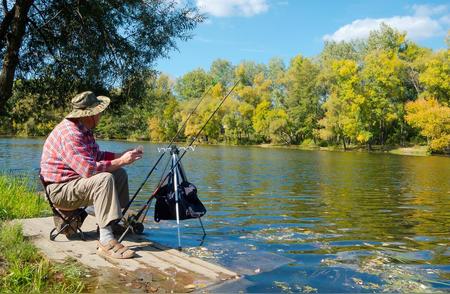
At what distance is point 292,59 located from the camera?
236 feet

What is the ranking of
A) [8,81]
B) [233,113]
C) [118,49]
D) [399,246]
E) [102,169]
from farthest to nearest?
[233,113], [118,49], [8,81], [399,246], [102,169]

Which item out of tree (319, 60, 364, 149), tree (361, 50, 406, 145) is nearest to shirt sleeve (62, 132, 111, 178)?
tree (319, 60, 364, 149)

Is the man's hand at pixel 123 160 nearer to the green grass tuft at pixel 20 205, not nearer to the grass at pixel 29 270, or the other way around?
the grass at pixel 29 270

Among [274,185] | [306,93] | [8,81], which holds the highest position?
[306,93]

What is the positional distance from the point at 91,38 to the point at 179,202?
505cm

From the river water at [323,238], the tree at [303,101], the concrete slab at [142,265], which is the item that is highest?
the tree at [303,101]

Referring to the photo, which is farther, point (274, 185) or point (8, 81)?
point (274, 185)

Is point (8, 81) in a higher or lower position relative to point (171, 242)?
higher

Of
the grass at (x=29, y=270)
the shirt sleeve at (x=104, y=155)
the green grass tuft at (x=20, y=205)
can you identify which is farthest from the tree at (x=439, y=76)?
the grass at (x=29, y=270)

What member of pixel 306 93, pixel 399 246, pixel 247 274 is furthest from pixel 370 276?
pixel 306 93

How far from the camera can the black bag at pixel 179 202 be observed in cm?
561

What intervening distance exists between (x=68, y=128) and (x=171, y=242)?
232 cm

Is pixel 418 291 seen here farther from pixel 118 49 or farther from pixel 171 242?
pixel 118 49

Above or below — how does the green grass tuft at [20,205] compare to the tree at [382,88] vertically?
below
